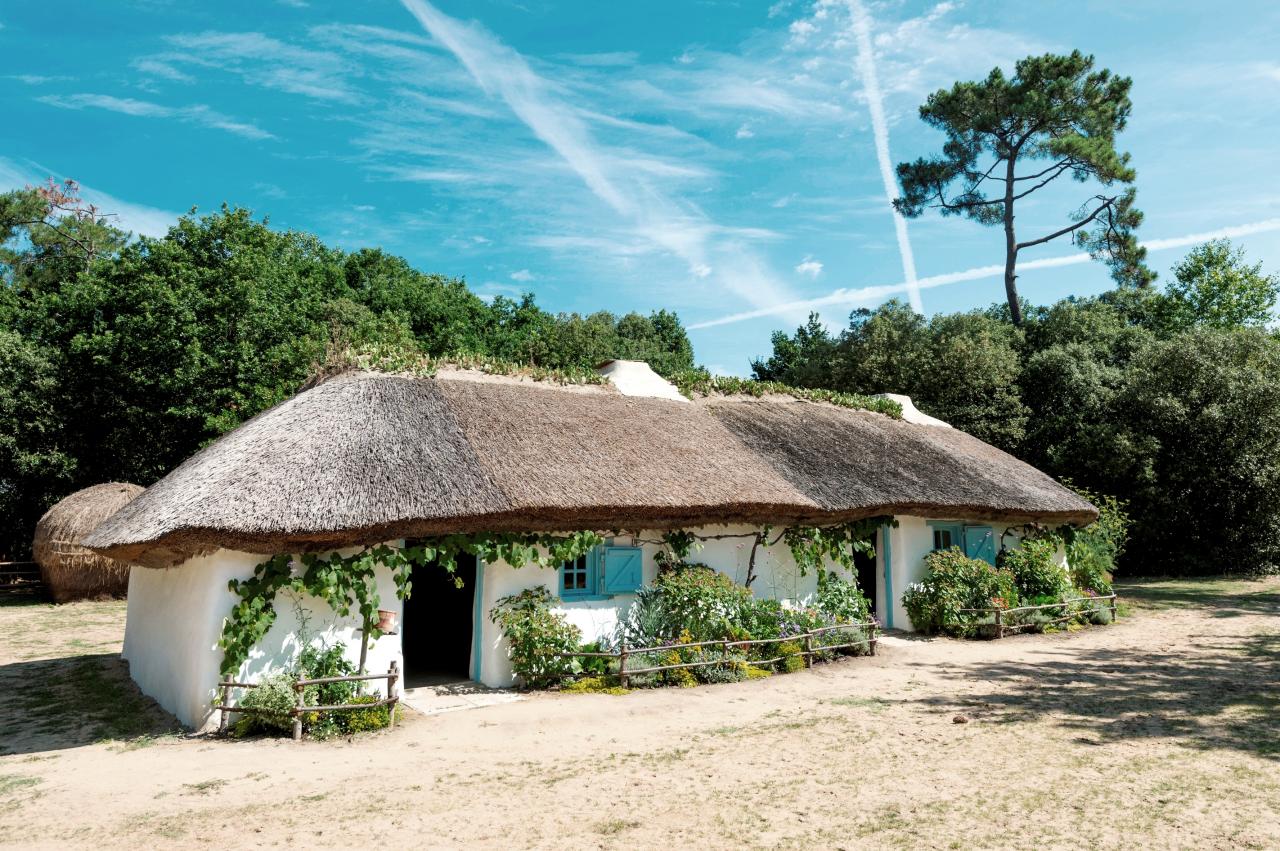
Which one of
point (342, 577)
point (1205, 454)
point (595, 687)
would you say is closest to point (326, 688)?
point (342, 577)

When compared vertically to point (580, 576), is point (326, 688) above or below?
below

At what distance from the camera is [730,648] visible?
11.2 meters

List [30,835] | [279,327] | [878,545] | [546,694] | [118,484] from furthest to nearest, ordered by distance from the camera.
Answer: [279,327] → [118,484] → [878,545] → [546,694] → [30,835]

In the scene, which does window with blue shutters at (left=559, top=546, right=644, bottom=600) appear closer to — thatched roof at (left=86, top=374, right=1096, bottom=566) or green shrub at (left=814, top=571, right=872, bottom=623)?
thatched roof at (left=86, top=374, right=1096, bottom=566)

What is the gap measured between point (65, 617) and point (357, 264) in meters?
17.9

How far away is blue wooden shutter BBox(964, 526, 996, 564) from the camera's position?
15531 mm

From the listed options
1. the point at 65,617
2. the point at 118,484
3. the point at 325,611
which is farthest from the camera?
the point at 118,484

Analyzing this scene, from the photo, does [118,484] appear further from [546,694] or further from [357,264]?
[546,694]

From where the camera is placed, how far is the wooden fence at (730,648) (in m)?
10.3

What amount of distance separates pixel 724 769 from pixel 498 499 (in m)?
4.22

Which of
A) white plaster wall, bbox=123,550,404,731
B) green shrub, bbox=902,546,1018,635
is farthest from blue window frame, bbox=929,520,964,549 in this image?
white plaster wall, bbox=123,550,404,731

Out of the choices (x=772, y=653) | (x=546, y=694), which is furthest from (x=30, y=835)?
(x=772, y=653)

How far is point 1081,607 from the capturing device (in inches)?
610

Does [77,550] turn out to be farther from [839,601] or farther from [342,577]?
[839,601]
